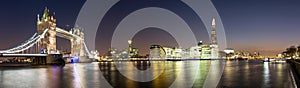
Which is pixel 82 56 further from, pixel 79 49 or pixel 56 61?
pixel 56 61

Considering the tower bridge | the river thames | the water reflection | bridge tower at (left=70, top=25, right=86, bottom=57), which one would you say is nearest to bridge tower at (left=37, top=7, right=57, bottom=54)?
the tower bridge

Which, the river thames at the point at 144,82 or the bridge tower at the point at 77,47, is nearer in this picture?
the river thames at the point at 144,82

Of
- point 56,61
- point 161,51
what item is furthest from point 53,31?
point 161,51

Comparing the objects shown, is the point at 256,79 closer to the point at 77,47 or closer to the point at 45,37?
the point at 45,37

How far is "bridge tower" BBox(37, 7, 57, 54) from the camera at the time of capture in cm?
8362

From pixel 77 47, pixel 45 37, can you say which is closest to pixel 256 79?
pixel 45 37

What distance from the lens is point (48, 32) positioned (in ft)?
287

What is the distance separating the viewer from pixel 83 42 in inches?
4956

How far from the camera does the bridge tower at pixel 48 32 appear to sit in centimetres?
8362

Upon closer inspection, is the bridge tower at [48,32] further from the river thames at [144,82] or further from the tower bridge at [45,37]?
the river thames at [144,82]

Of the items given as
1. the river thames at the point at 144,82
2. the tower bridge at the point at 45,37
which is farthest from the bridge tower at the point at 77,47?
the river thames at the point at 144,82

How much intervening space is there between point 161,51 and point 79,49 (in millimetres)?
80289

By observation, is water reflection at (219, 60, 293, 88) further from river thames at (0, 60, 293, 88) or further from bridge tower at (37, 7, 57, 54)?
bridge tower at (37, 7, 57, 54)

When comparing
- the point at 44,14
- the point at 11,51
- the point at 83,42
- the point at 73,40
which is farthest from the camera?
the point at 83,42
